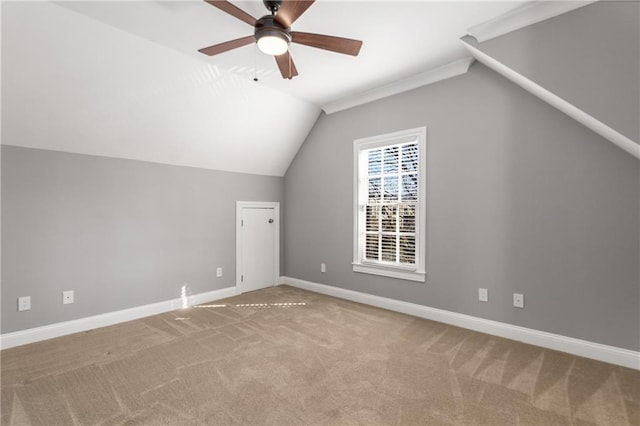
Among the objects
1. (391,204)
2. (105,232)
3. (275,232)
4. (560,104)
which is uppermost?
(560,104)

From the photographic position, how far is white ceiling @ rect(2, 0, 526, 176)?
2311 mm

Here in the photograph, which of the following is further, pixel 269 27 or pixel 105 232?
pixel 105 232

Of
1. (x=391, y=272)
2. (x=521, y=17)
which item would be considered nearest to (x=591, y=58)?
(x=521, y=17)

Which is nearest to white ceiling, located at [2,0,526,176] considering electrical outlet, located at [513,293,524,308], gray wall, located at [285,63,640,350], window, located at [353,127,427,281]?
gray wall, located at [285,63,640,350]

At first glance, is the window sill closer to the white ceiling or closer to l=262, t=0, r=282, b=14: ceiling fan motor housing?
the white ceiling

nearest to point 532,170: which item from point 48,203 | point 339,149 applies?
point 339,149

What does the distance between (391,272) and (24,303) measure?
3885mm

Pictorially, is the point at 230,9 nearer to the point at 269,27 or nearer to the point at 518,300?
the point at 269,27

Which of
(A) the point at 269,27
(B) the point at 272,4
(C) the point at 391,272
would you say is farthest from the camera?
(C) the point at 391,272

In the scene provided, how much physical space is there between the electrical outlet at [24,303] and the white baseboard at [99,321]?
213 mm

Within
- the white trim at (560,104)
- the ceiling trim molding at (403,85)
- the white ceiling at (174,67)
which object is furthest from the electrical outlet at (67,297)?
the white trim at (560,104)

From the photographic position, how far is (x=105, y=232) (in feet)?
11.1

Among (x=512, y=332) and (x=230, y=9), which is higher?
(x=230, y=9)

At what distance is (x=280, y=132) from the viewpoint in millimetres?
4496
